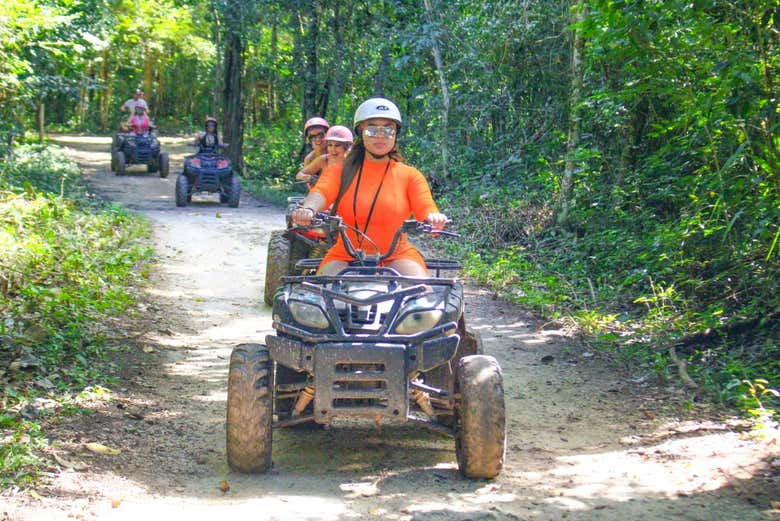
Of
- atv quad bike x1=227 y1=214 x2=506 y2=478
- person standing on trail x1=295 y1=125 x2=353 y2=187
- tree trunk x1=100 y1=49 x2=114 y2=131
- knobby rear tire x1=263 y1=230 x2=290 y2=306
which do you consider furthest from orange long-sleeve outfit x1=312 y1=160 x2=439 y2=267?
tree trunk x1=100 y1=49 x2=114 y2=131

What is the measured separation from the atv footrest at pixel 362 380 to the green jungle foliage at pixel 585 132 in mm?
3021

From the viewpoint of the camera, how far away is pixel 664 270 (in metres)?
8.80

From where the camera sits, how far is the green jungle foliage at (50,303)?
5633mm

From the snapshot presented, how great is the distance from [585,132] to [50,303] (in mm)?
8104

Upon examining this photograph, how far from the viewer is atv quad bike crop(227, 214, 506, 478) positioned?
4641mm

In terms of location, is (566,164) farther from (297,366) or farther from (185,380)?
(297,366)

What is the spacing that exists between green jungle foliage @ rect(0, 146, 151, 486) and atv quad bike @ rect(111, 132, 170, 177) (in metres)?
10.4

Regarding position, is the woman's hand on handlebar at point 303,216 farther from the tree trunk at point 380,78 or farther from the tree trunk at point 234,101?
the tree trunk at point 234,101

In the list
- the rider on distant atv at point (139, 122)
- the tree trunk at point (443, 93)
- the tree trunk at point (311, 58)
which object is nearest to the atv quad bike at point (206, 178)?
the tree trunk at point (443, 93)

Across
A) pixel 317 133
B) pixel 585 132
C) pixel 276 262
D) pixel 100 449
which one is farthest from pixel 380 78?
pixel 100 449

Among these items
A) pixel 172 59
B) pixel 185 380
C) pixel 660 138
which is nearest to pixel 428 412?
pixel 185 380

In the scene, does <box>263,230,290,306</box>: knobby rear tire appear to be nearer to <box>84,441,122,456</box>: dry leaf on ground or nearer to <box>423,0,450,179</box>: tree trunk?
<box>84,441,122,456</box>: dry leaf on ground

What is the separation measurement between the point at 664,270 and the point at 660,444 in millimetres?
3524

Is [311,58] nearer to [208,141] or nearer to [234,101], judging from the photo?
[234,101]
